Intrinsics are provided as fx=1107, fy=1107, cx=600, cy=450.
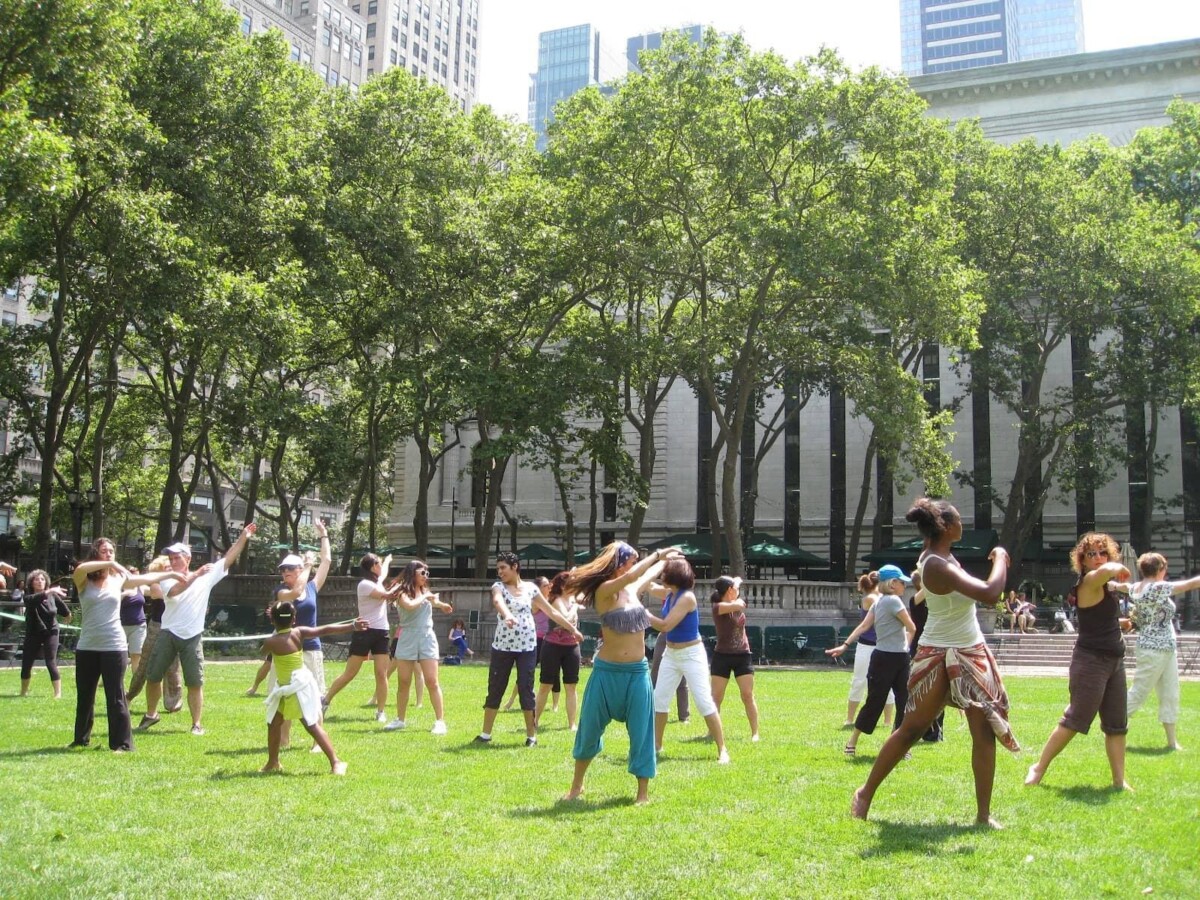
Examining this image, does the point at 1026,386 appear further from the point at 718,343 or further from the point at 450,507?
the point at 450,507

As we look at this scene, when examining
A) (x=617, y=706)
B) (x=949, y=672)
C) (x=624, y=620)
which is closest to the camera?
(x=949, y=672)

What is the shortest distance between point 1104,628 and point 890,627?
107 inches

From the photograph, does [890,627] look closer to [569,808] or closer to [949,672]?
[949,672]

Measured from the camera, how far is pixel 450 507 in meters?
60.0

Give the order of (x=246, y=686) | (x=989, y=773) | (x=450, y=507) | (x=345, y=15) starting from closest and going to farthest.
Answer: (x=989, y=773) → (x=246, y=686) → (x=450, y=507) → (x=345, y=15)

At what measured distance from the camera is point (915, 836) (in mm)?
6781

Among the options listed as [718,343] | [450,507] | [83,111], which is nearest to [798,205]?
[718,343]

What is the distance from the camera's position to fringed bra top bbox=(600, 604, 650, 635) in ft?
26.4

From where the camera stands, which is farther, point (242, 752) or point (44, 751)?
point (242, 752)

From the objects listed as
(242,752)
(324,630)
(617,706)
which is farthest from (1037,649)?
(617,706)

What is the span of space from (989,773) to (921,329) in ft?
86.9

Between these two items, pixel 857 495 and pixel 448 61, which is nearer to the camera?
pixel 857 495

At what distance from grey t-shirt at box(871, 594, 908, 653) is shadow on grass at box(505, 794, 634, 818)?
12.7ft

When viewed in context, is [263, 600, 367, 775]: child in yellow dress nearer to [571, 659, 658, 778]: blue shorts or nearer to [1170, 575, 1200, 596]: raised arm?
[571, 659, 658, 778]: blue shorts
